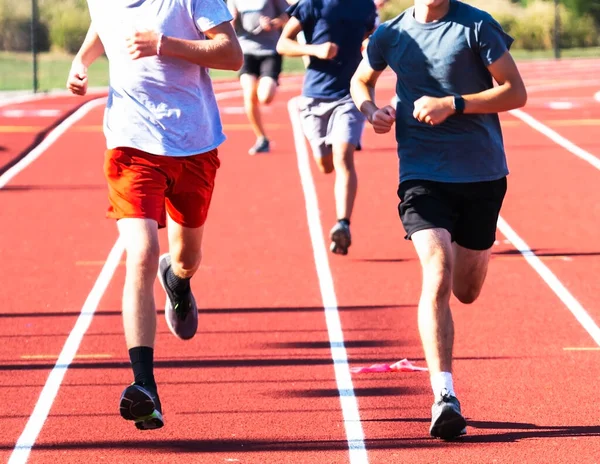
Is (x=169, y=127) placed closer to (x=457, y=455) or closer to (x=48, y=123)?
(x=457, y=455)

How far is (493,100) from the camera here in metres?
5.78

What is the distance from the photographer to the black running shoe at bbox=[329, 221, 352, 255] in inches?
381

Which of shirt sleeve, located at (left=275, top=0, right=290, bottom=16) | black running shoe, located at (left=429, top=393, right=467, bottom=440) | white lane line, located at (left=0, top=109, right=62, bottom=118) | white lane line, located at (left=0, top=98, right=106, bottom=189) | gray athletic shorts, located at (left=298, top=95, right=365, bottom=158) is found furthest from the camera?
white lane line, located at (left=0, top=109, right=62, bottom=118)

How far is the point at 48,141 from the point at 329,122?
299 inches

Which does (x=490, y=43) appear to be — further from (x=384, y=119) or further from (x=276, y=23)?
(x=276, y=23)

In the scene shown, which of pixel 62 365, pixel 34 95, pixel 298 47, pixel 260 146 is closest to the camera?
pixel 62 365

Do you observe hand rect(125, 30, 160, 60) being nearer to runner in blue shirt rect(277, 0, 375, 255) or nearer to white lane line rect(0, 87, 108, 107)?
runner in blue shirt rect(277, 0, 375, 255)

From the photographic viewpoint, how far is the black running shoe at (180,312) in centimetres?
713

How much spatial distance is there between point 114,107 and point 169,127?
263 millimetres

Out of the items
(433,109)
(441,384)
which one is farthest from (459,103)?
(441,384)

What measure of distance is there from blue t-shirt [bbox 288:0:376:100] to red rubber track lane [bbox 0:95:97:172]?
5879 mm

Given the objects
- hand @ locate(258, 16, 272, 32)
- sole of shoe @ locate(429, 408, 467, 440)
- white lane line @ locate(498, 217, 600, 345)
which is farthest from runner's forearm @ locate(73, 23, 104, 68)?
hand @ locate(258, 16, 272, 32)

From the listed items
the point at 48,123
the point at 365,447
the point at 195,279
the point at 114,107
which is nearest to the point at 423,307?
the point at 365,447

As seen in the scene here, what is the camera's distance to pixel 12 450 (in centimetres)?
571
